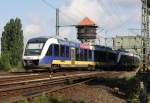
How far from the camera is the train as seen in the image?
1299 inches

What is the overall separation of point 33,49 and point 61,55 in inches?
104

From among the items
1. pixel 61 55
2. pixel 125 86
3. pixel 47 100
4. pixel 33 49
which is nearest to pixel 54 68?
pixel 61 55

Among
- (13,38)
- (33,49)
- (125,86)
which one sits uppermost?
(13,38)

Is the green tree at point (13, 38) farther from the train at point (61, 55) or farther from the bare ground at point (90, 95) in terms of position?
the bare ground at point (90, 95)

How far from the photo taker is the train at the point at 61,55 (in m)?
33.0

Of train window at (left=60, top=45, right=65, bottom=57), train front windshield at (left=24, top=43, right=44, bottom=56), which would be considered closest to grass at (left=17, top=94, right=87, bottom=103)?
train front windshield at (left=24, top=43, right=44, bottom=56)

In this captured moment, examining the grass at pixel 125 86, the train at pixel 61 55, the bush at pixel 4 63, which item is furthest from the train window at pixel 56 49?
the bush at pixel 4 63

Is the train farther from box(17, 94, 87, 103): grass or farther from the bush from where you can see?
box(17, 94, 87, 103): grass

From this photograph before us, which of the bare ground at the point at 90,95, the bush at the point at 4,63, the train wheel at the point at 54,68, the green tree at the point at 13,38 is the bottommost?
the bare ground at the point at 90,95

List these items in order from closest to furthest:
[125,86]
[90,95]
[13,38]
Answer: [90,95] < [125,86] < [13,38]

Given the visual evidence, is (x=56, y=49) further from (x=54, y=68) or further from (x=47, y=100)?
(x=47, y=100)

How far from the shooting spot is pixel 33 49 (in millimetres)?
33594

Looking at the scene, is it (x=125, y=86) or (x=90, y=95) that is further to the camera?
(x=125, y=86)

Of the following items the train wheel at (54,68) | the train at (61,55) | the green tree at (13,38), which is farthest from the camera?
the green tree at (13,38)
